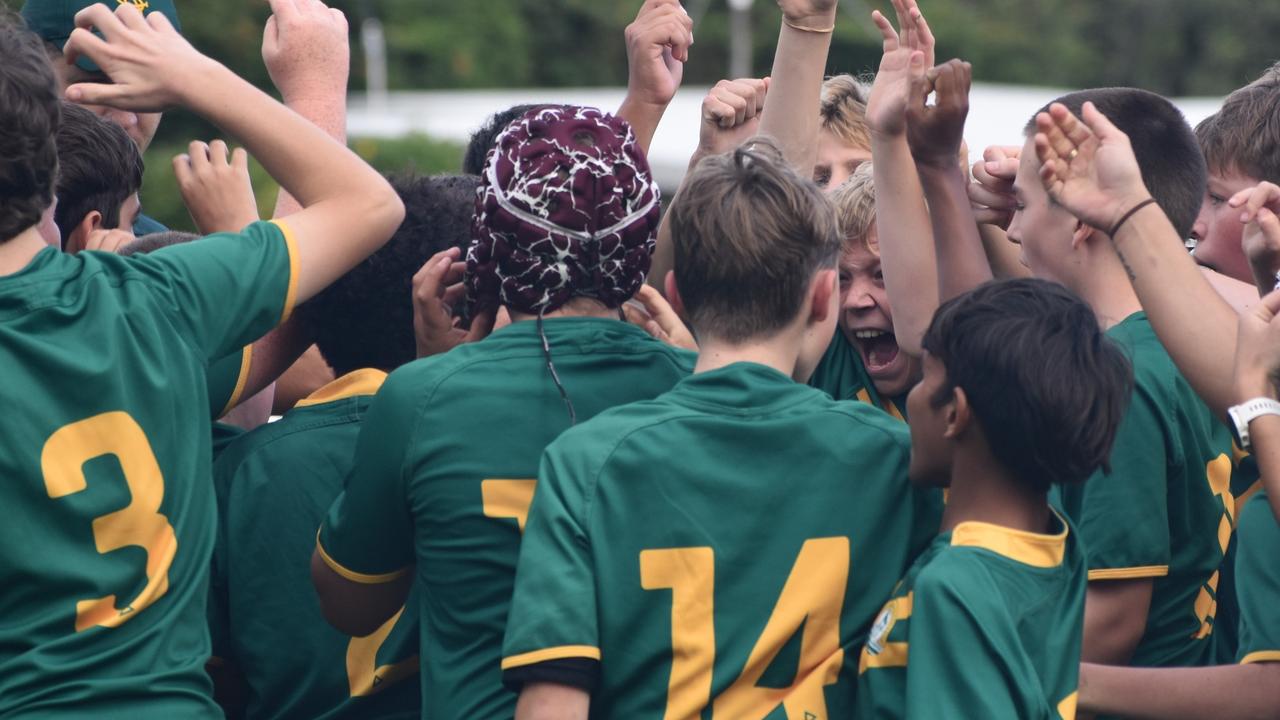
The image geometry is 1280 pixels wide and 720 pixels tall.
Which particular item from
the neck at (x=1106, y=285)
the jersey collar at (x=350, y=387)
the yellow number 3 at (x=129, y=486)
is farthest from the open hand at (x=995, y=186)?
the yellow number 3 at (x=129, y=486)

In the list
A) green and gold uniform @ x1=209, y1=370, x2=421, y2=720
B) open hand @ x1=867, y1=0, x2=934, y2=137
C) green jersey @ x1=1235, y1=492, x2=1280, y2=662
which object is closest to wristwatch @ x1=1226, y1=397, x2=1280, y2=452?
green jersey @ x1=1235, y1=492, x2=1280, y2=662

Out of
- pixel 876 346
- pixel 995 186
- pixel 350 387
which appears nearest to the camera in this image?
pixel 350 387

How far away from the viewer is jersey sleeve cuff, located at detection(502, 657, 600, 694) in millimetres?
2482

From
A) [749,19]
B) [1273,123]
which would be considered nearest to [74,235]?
[1273,123]

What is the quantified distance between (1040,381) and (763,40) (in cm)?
3486

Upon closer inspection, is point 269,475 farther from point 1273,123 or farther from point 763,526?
point 1273,123

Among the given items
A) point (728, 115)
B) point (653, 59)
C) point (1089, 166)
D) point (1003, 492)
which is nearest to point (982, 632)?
point (1003, 492)

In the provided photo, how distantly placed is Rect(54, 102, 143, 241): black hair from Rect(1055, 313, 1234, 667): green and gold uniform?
7.61ft

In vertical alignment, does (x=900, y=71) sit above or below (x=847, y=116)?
above

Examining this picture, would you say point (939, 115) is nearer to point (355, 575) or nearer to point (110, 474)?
point (355, 575)

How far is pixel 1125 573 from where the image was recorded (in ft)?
9.98

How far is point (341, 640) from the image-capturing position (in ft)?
10.7

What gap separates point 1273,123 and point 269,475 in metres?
2.70

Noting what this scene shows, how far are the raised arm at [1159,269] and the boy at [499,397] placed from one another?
888mm
